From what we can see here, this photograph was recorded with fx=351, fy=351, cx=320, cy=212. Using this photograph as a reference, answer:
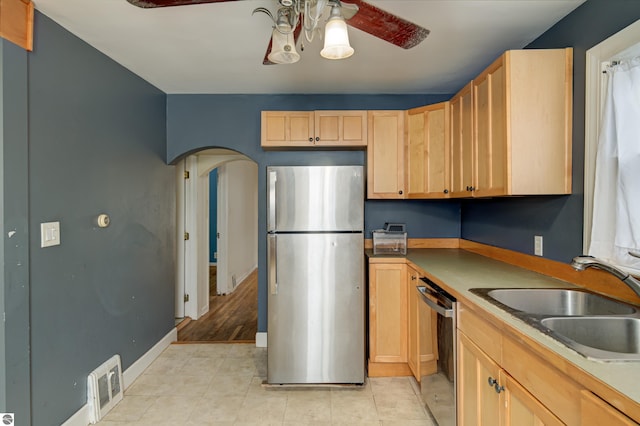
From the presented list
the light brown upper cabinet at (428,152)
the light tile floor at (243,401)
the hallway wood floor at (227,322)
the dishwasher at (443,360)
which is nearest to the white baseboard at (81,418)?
the light tile floor at (243,401)

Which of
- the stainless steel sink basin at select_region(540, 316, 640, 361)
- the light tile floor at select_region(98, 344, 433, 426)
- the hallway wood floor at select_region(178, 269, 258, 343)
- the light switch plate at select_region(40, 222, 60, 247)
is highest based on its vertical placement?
the light switch plate at select_region(40, 222, 60, 247)

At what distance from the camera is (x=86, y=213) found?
2207 millimetres

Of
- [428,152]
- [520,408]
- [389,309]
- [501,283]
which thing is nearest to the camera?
[520,408]

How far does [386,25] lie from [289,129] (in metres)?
1.70

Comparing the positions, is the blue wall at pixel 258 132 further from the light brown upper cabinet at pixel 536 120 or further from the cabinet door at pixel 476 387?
the cabinet door at pixel 476 387

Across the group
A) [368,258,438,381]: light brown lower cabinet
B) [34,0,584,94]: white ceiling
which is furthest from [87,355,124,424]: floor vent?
[34,0,584,94]: white ceiling

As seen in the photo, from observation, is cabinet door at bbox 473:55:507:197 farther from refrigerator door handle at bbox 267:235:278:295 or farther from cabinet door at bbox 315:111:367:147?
refrigerator door handle at bbox 267:235:278:295

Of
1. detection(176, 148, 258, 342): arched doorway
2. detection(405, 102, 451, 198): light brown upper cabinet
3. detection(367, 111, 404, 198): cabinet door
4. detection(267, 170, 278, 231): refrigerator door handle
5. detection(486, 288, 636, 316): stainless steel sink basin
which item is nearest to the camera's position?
detection(486, 288, 636, 316): stainless steel sink basin

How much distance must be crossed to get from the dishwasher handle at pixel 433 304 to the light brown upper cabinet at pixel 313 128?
4.68 ft

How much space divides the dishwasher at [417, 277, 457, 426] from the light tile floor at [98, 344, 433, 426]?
10.4 inches

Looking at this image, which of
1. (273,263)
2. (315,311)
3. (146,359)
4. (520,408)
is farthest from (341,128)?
(146,359)

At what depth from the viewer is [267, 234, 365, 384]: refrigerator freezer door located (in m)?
2.57

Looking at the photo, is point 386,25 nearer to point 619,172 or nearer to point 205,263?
point 619,172

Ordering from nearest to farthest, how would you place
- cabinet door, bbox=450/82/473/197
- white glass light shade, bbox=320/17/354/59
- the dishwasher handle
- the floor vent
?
white glass light shade, bbox=320/17/354/59, the dishwasher handle, the floor vent, cabinet door, bbox=450/82/473/197
